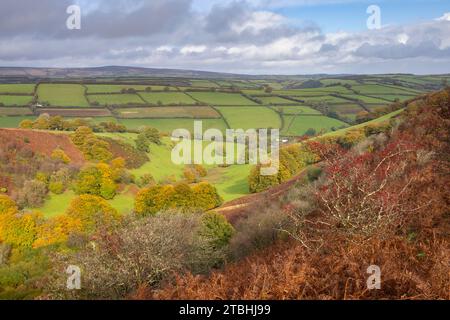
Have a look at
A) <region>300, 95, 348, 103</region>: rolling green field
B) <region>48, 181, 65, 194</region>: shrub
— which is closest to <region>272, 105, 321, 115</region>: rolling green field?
<region>300, 95, 348, 103</region>: rolling green field

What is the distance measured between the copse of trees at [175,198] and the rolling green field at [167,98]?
67.7m

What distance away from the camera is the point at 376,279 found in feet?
22.6

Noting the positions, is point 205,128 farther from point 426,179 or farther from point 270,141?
point 426,179

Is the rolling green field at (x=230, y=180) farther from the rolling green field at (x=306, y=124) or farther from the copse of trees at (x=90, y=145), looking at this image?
the rolling green field at (x=306, y=124)

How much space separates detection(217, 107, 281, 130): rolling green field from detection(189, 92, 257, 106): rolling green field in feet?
22.5

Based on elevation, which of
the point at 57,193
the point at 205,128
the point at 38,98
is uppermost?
the point at 38,98

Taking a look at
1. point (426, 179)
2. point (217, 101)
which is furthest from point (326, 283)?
point (217, 101)

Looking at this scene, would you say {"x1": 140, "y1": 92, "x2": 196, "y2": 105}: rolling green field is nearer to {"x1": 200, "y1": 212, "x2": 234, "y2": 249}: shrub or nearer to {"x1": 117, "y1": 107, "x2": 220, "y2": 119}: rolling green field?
{"x1": 117, "y1": 107, "x2": 220, "y2": 119}: rolling green field

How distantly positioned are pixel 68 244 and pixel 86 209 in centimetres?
1030

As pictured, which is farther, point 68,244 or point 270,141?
point 270,141

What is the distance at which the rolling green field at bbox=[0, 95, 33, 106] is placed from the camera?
4058 inches

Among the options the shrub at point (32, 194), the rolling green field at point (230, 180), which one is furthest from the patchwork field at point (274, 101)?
the shrub at point (32, 194)

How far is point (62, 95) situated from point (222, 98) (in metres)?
47.7

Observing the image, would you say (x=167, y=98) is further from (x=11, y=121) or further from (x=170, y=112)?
(x=11, y=121)
